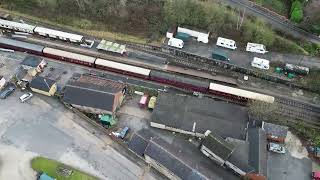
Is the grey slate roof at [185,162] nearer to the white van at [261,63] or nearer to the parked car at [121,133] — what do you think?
the parked car at [121,133]

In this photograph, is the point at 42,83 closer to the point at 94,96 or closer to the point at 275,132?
the point at 94,96

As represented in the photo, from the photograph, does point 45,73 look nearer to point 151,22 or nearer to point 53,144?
point 53,144

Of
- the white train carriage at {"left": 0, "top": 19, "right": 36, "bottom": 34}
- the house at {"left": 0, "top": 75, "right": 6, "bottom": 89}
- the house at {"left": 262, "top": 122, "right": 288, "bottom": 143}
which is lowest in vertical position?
the house at {"left": 0, "top": 75, "right": 6, "bottom": 89}

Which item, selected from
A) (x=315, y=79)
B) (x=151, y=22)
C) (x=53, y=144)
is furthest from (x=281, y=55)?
(x=53, y=144)

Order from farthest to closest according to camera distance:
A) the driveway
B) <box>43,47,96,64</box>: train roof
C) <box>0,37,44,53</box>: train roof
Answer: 1. <box>0,37,44,53</box>: train roof
2. <box>43,47,96,64</box>: train roof
3. the driveway

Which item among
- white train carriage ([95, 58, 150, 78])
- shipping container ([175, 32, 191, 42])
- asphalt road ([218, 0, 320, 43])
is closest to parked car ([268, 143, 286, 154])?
asphalt road ([218, 0, 320, 43])

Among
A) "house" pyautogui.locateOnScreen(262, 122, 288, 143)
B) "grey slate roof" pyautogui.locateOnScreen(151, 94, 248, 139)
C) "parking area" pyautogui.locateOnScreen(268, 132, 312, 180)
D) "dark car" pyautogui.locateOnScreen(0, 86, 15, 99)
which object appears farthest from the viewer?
"dark car" pyautogui.locateOnScreen(0, 86, 15, 99)

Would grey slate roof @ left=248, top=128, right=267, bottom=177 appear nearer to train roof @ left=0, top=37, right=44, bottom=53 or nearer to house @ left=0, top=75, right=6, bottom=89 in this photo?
train roof @ left=0, top=37, right=44, bottom=53
